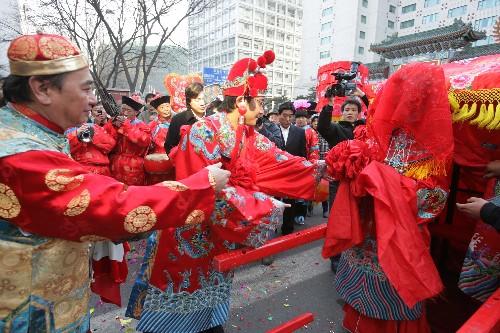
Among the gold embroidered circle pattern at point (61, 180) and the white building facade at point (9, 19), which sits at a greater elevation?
the white building facade at point (9, 19)

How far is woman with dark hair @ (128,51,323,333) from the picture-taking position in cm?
196

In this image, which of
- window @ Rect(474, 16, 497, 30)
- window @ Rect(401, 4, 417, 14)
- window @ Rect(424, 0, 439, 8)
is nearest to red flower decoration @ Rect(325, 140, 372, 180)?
window @ Rect(474, 16, 497, 30)

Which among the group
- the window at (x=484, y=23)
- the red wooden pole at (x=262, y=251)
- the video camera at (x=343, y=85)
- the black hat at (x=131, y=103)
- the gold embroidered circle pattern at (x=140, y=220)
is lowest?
the red wooden pole at (x=262, y=251)

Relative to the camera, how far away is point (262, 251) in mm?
1915

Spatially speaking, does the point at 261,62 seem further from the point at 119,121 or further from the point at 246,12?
the point at 246,12

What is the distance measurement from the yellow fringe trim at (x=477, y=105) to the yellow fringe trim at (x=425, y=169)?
317 mm

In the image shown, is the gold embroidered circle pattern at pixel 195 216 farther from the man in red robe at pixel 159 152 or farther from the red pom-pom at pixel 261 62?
the man in red robe at pixel 159 152

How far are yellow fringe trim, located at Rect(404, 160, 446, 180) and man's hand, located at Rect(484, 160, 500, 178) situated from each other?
1.23 ft

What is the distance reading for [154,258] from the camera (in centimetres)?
225

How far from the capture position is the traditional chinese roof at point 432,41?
961 inches

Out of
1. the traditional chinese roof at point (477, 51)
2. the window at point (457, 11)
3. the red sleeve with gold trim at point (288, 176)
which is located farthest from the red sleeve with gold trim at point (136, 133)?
the window at point (457, 11)

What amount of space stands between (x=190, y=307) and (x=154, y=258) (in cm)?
43

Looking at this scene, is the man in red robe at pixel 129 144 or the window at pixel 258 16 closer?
the man in red robe at pixel 129 144

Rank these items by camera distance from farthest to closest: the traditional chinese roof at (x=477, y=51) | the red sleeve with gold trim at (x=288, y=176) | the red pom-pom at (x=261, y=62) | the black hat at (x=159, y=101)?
the traditional chinese roof at (x=477, y=51) → the black hat at (x=159, y=101) → the red sleeve with gold trim at (x=288, y=176) → the red pom-pom at (x=261, y=62)
